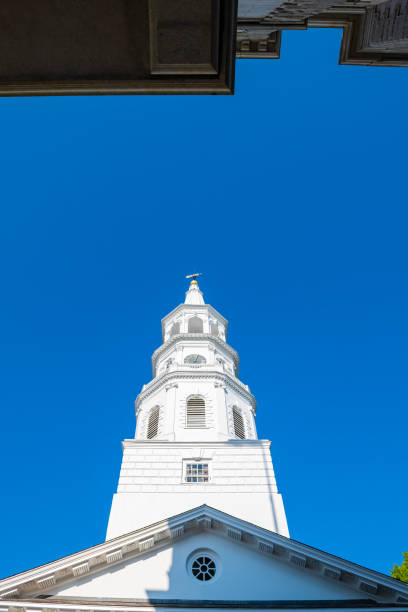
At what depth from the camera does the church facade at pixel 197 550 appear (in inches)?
549

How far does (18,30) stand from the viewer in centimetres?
350

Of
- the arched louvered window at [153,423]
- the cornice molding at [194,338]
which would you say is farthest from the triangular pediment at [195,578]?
the cornice molding at [194,338]

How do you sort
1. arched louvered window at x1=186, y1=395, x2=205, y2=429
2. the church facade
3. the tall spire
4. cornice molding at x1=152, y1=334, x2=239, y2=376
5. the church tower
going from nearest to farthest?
the church facade
the church tower
arched louvered window at x1=186, y1=395, x2=205, y2=429
cornice molding at x1=152, y1=334, x2=239, y2=376
the tall spire

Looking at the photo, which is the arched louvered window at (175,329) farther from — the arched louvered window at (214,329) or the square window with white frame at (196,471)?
the square window with white frame at (196,471)

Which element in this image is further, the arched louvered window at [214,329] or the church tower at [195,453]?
the arched louvered window at [214,329]

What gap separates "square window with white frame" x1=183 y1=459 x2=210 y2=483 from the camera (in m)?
22.8

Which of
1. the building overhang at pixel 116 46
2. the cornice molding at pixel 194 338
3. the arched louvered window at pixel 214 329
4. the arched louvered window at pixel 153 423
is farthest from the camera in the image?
the arched louvered window at pixel 214 329

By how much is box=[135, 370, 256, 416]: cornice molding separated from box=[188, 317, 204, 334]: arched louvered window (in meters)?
7.97

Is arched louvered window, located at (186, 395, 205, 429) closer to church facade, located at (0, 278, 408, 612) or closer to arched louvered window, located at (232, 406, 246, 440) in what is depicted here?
church facade, located at (0, 278, 408, 612)

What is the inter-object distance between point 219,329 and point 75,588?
80.1 ft

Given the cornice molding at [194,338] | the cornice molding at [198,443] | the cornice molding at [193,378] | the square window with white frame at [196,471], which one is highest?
the cornice molding at [194,338]

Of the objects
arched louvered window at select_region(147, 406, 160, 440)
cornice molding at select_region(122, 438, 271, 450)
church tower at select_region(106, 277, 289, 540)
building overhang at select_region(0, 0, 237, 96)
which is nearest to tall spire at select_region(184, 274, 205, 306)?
church tower at select_region(106, 277, 289, 540)

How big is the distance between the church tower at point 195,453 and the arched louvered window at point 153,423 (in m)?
0.08

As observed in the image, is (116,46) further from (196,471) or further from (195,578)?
(196,471)
